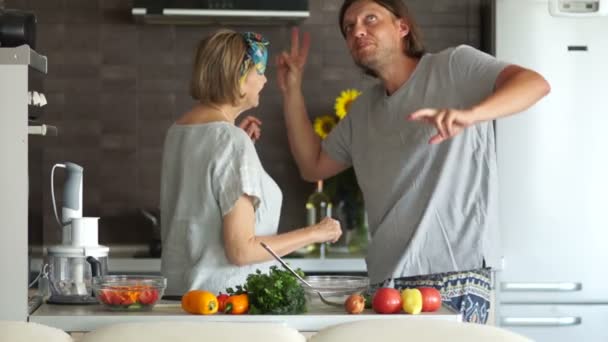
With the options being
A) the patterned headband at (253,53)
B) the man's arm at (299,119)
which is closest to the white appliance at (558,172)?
the man's arm at (299,119)

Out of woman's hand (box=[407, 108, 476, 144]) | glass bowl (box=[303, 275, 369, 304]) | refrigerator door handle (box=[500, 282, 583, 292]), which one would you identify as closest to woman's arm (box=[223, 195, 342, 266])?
glass bowl (box=[303, 275, 369, 304])

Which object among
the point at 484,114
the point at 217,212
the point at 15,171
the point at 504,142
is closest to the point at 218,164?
the point at 217,212

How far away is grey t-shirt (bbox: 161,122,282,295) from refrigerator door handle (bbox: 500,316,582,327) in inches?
76.9

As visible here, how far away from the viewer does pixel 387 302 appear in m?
2.43

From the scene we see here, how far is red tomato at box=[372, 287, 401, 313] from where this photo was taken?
243cm

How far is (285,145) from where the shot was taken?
4.94 m

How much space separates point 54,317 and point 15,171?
348 millimetres

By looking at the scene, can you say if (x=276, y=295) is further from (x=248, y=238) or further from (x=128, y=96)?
(x=128, y=96)

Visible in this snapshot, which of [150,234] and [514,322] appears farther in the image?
[150,234]

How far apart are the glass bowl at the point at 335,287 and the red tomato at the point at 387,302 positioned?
0.10 meters

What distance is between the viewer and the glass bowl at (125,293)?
244cm

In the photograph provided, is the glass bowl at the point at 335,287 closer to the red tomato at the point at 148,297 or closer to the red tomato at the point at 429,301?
the red tomato at the point at 429,301

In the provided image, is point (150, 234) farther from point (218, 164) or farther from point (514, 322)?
point (218, 164)

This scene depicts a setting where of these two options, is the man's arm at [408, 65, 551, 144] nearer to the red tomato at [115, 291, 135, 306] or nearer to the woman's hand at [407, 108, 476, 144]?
the woman's hand at [407, 108, 476, 144]
